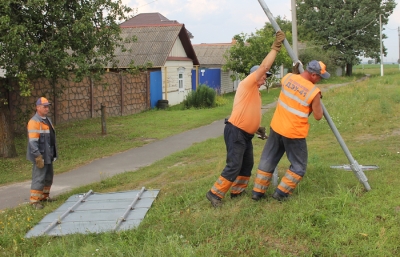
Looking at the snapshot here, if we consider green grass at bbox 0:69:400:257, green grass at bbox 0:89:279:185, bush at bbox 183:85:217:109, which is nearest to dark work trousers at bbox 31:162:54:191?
green grass at bbox 0:69:400:257

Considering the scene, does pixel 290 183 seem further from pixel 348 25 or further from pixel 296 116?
pixel 348 25

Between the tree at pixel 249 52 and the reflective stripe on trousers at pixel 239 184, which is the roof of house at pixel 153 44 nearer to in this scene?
the tree at pixel 249 52

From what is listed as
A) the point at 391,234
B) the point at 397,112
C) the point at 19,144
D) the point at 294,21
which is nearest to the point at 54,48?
the point at 19,144

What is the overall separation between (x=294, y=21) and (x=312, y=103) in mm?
2429

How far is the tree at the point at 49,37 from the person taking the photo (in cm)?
1015

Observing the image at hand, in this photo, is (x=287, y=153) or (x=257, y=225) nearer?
(x=257, y=225)

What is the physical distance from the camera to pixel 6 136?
1132 cm

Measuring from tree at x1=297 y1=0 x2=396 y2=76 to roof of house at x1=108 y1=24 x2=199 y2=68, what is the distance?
28475mm

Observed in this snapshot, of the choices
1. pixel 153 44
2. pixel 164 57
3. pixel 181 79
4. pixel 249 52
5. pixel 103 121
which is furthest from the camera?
pixel 249 52

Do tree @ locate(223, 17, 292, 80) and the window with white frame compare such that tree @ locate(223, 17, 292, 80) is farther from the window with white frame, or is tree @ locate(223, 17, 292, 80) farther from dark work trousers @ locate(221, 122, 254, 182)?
dark work trousers @ locate(221, 122, 254, 182)

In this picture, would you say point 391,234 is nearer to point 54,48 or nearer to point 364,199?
point 364,199

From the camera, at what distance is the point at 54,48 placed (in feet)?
36.3

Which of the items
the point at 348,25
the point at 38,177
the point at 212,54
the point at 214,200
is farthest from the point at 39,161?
the point at 348,25

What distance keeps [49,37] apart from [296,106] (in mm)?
8001
